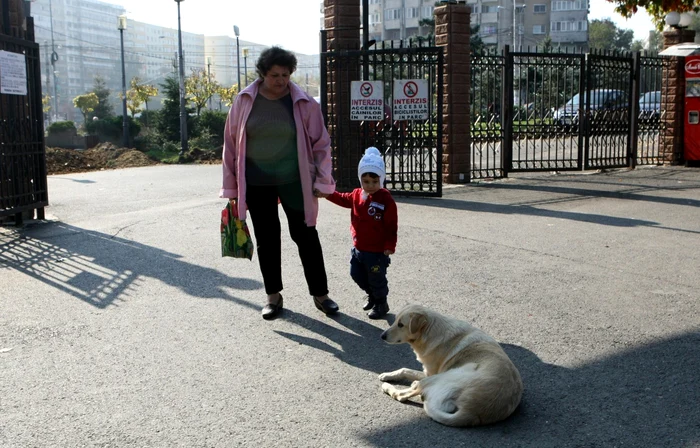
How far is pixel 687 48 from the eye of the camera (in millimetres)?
16125

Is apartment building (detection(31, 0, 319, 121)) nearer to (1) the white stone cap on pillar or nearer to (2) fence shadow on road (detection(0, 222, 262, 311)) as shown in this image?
(1) the white stone cap on pillar

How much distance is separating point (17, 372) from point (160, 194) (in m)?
9.50

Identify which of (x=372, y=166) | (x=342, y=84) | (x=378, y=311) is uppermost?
(x=342, y=84)

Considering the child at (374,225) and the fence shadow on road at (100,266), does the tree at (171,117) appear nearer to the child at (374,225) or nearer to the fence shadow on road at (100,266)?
the fence shadow on road at (100,266)

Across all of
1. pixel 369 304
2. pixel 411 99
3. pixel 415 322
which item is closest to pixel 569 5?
pixel 411 99

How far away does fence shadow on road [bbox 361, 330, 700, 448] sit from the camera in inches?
144

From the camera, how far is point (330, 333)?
5406mm

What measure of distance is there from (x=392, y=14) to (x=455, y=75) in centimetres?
9238

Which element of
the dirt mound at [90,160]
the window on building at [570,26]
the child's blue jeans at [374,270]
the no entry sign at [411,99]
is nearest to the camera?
the child's blue jeans at [374,270]

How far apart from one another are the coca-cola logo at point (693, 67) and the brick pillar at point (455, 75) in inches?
234

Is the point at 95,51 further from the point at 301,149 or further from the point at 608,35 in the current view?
the point at 301,149

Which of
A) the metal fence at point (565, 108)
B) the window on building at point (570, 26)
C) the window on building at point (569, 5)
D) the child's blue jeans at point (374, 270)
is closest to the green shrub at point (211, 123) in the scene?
the metal fence at point (565, 108)

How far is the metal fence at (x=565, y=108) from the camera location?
14484 mm

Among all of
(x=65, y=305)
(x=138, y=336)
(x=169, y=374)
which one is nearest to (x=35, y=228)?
(x=65, y=305)
